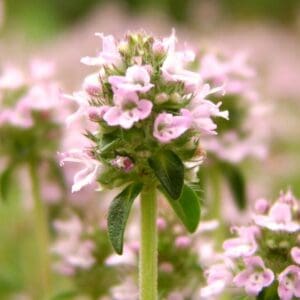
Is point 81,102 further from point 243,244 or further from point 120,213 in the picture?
point 243,244

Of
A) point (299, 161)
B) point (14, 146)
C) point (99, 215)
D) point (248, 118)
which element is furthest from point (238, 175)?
point (299, 161)

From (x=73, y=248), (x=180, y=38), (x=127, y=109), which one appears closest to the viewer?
(x=127, y=109)

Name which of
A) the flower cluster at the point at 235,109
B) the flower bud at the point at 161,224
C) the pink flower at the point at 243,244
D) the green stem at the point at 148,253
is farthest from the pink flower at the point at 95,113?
the flower cluster at the point at 235,109

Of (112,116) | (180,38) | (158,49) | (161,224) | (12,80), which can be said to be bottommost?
(161,224)

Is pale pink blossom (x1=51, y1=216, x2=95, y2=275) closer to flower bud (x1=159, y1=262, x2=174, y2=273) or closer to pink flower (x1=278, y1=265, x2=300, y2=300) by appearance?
flower bud (x1=159, y1=262, x2=174, y2=273)

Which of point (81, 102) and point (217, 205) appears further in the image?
point (217, 205)

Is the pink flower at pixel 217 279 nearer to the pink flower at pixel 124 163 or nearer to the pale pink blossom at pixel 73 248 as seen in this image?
the pink flower at pixel 124 163

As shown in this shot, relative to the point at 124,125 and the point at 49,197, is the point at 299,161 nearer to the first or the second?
the point at 49,197

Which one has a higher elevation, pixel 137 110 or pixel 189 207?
pixel 137 110

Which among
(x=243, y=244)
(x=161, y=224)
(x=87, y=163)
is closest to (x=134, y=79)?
(x=87, y=163)
